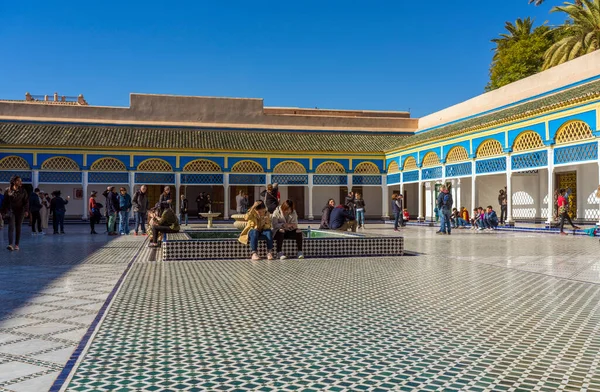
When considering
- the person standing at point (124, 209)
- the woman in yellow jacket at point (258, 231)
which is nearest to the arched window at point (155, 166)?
the person standing at point (124, 209)

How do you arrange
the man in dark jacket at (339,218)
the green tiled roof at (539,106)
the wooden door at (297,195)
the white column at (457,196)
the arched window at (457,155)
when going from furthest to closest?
the wooden door at (297,195)
the white column at (457,196)
the arched window at (457,155)
the green tiled roof at (539,106)
the man in dark jacket at (339,218)

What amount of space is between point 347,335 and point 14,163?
943 inches

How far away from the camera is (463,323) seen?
13.8 feet

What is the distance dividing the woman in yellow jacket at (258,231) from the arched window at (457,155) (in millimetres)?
13747

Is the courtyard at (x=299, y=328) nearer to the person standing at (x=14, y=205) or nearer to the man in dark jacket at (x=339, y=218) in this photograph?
the person standing at (x=14, y=205)

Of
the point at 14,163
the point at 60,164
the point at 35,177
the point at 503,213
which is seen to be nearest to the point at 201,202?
the point at 60,164

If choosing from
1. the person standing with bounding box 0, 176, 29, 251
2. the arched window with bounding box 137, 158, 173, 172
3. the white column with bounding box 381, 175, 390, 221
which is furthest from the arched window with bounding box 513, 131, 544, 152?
the arched window with bounding box 137, 158, 173, 172

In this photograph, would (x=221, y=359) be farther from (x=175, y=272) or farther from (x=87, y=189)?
(x=87, y=189)

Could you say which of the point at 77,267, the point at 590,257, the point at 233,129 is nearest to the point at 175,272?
the point at 77,267

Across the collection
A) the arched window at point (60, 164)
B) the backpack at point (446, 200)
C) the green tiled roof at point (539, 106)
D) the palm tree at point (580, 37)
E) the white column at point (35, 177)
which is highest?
the palm tree at point (580, 37)

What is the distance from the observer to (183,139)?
89.4 ft

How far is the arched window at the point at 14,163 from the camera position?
24364 millimetres

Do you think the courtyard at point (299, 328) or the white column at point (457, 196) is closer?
the courtyard at point (299, 328)

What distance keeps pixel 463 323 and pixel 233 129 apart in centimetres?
2645
